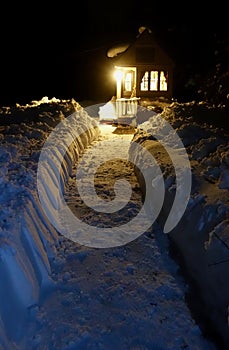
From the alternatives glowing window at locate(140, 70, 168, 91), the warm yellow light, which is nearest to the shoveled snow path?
glowing window at locate(140, 70, 168, 91)

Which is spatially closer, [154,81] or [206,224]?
[206,224]

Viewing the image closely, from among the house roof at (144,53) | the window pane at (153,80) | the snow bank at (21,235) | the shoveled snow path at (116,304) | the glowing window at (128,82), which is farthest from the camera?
the glowing window at (128,82)

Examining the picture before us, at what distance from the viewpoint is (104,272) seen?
5.05 m

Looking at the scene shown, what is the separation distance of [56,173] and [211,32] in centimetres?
2090

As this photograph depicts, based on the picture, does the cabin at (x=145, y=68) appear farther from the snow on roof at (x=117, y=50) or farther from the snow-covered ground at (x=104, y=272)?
the snow-covered ground at (x=104, y=272)

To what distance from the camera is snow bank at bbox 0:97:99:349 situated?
401 centimetres

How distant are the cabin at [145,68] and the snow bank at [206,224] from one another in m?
10.7

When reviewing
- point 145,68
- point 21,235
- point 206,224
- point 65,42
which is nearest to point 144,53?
point 145,68

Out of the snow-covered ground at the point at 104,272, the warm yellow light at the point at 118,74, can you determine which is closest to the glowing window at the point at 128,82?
the warm yellow light at the point at 118,74

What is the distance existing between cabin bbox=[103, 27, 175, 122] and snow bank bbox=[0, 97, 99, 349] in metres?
10.8

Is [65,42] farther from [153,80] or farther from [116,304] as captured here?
[116,304]

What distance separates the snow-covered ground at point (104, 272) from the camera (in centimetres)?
394

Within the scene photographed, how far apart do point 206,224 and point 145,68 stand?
1477 cm

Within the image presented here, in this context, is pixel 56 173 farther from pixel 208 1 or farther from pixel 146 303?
pixel 208 1
